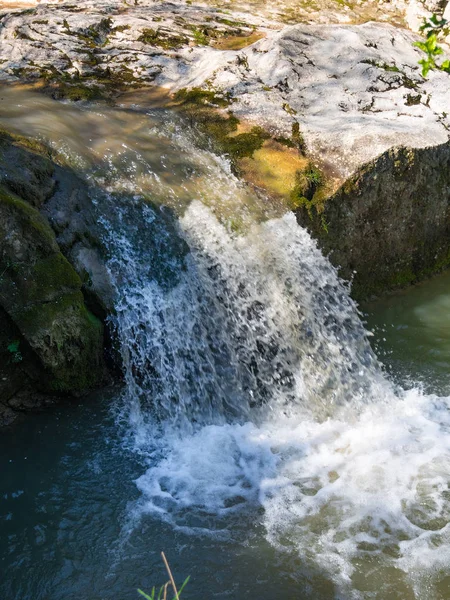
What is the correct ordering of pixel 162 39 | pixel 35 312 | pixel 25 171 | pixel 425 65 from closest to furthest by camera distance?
pixel 425 65
pixel 35 312
pixel 25 171
pixel 162 39

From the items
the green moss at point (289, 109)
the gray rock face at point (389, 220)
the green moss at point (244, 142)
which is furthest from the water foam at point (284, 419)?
the green moss at point (289, 109)

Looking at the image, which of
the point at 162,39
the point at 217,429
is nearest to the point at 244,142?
the point at 162,39

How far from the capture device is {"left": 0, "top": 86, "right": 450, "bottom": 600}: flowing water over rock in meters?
3.90

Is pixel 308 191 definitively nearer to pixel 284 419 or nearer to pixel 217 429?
pixel 284 419

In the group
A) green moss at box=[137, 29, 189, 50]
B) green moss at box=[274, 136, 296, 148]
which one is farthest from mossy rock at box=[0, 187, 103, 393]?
green moss at box=[137, 29, 189, 50]

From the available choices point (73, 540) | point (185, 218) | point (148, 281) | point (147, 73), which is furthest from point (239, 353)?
Answer: point (147, 73)

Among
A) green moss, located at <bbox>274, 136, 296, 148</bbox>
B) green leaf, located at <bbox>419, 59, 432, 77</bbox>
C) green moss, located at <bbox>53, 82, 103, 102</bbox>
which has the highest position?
green leaf, located at <bbox>419, 59, 432, 77</bbox>

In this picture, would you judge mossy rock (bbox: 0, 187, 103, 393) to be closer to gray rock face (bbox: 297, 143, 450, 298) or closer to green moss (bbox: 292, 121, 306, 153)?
gray rock face (bbox: 297, 143, 450, 298)

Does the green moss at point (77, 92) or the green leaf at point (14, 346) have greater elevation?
the green moss at point (77, 92)

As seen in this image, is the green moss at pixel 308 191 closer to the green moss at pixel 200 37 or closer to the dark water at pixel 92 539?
the dark water at pixel 92 539

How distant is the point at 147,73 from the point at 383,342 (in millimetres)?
5177

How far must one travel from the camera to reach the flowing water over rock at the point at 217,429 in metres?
3.90

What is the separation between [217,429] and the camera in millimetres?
5238

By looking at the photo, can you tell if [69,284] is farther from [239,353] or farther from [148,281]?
[239,353]
